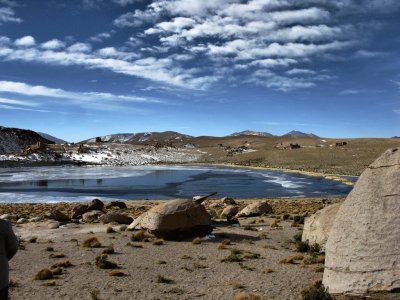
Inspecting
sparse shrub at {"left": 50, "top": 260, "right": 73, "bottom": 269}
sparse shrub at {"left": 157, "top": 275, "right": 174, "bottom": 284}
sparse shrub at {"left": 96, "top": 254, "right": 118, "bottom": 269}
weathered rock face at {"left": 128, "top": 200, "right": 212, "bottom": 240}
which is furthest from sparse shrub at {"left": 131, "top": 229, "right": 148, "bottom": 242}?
sparse shrub at {"left": 157, "top": 275, "right": 174, "bottom": 284}

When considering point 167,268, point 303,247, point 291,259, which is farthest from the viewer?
point 303,247

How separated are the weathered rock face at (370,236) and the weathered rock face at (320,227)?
665cm

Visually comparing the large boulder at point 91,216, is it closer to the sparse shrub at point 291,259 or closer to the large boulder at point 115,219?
the large boulder at point 115,219

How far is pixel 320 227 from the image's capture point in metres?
17.2

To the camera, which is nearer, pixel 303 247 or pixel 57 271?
pixel 57 271

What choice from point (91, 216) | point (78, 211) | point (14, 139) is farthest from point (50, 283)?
point (14, 139)

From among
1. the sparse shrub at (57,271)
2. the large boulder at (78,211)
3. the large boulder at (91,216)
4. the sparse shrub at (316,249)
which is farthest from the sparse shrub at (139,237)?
the large boulder at (78,211)

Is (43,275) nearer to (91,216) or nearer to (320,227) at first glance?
(320,227)

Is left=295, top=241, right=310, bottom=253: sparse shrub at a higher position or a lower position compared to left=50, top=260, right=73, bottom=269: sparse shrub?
higher

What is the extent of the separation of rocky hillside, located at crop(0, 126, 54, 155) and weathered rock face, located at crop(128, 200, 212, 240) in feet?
415

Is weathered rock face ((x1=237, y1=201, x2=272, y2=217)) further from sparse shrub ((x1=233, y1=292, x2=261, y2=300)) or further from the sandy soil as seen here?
sparse shrub ((x1=233, y1=292, x2=261, y2=300))

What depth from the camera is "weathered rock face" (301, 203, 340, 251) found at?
54.9 feet

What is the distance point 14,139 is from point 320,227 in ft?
485

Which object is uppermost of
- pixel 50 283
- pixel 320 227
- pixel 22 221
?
pixel 320 227
